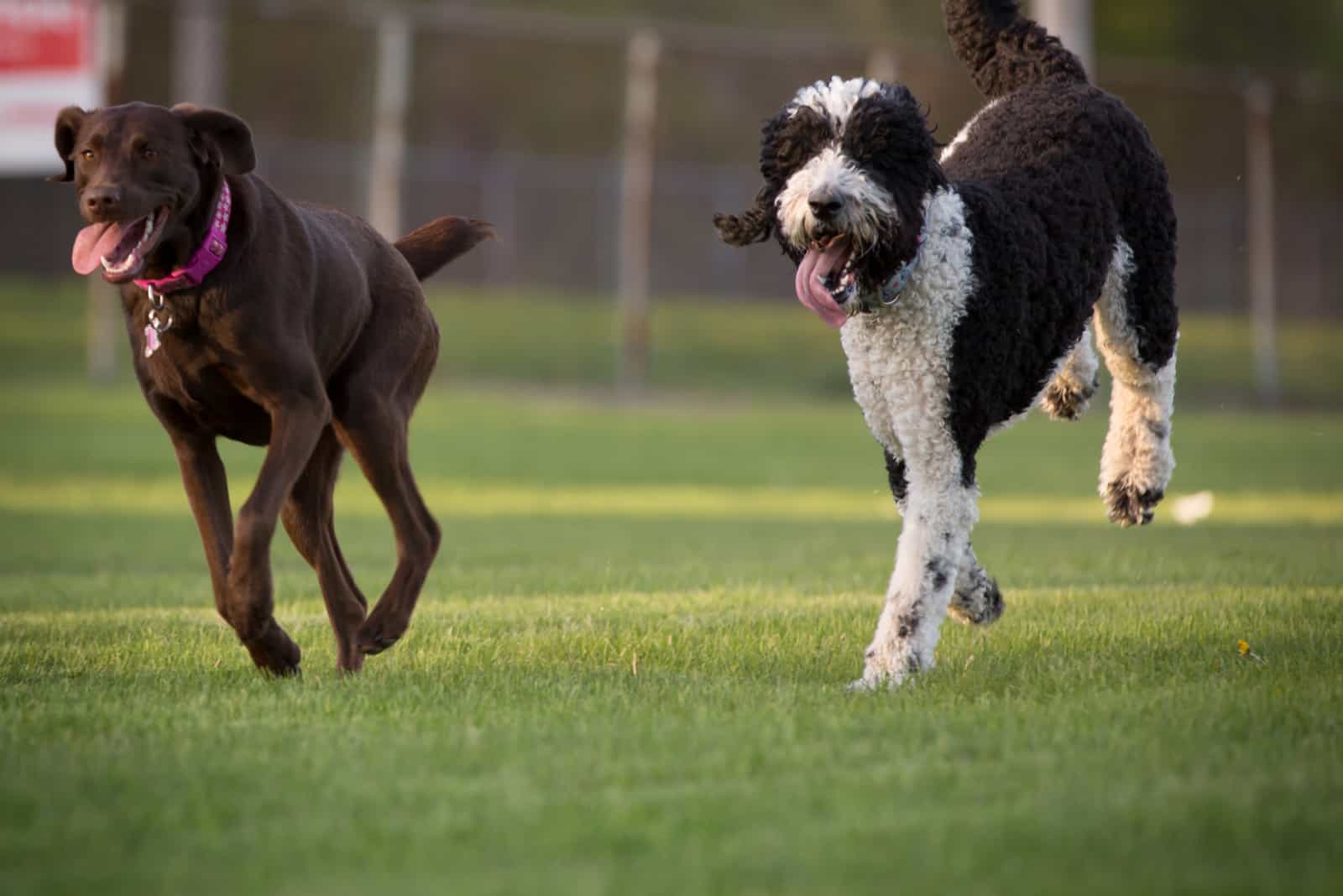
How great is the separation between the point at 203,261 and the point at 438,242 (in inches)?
59.6

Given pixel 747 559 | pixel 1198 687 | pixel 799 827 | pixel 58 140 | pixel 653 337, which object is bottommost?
pixel 653 337

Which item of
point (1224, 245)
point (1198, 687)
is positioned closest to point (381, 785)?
point (1198, 687)

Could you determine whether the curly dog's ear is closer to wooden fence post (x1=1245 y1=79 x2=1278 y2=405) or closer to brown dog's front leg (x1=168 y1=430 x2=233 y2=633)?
brown dog's front leg (x1=168 y1=430 x2=233 y2=633)

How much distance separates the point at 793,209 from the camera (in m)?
5.47

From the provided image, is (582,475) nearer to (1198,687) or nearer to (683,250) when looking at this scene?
(1198,687)

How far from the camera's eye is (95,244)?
5.40 m

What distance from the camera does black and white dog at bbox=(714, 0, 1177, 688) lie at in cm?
555

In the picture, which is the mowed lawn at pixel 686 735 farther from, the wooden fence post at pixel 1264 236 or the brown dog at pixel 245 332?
the wooden fence post at pixel 1264 236

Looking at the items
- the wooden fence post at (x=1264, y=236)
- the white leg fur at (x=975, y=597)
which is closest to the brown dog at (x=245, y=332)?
the white leg fur at (x=975, y=597)

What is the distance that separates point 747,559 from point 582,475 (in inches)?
283

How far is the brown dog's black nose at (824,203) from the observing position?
17.6 feet

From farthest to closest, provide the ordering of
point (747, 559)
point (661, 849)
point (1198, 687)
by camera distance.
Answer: point (747, 559) < point (1198, 687) < point (661, 849)

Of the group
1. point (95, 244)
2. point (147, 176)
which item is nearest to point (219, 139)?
point (147, 176)

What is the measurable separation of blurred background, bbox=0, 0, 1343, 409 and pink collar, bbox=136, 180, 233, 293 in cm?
1756
